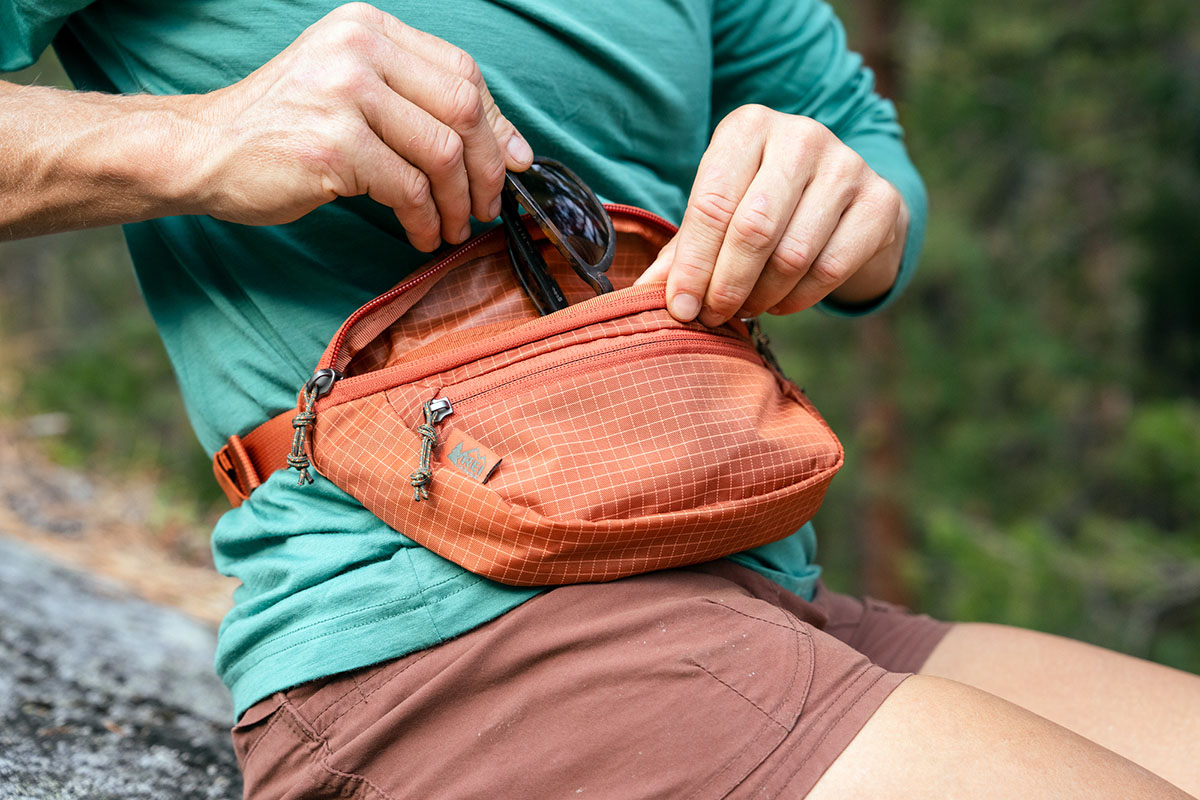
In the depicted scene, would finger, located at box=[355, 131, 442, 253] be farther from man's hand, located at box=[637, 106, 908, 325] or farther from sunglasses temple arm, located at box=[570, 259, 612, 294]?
man's hand, located at box=[637, 106, 908, 325]

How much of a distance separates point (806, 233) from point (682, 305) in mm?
192

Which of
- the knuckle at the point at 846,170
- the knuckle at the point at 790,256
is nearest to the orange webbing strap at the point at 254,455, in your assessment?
the knuckle at the point at 790,256

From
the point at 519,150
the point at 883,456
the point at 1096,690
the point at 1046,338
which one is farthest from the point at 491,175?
the point at 1046,338

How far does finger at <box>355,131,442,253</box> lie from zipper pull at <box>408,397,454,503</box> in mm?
233

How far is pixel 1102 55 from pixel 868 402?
275cm

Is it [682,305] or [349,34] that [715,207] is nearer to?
[682,305]

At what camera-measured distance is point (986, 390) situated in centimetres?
762

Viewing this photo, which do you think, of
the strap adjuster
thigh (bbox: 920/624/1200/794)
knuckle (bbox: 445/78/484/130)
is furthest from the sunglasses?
thigh (bbox: 920/624/1200/794)

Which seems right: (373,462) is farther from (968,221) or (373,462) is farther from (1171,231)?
(968,221)

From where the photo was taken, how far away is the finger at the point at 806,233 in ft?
3.50

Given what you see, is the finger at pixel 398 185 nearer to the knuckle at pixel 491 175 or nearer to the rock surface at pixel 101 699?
the knuckle at pixel 491 175

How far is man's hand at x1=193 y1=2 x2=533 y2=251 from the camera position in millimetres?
937

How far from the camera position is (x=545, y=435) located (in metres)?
0.95

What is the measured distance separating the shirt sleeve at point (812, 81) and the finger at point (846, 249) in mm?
412
